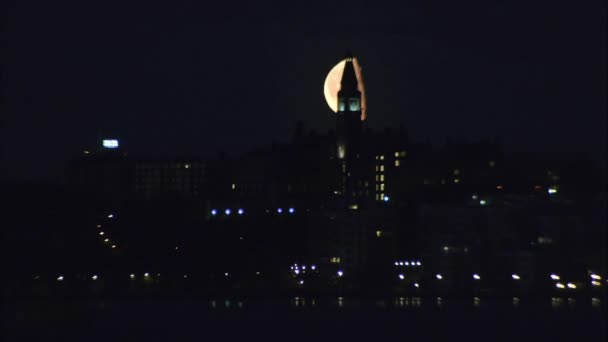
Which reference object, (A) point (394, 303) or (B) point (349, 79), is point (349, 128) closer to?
(B) point (349, 79)

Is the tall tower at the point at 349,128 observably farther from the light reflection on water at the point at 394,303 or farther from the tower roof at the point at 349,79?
the light reflection on water at the point at 394,303

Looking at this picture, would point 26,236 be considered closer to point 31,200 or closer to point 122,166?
point 31,200

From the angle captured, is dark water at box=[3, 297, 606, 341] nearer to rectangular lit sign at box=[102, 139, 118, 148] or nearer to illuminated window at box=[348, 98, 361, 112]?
illuminated window at box=[348, 98, 361, 112]

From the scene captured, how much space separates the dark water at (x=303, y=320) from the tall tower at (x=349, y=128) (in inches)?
1317

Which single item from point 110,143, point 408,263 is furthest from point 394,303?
point 110,143

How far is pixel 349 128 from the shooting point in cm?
6219

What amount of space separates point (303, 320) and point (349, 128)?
1601 inches

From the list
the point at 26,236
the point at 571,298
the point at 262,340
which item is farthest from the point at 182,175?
the point at 262,340

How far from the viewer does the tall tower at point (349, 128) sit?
192 feet

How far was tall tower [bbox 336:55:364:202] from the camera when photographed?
2307 inches

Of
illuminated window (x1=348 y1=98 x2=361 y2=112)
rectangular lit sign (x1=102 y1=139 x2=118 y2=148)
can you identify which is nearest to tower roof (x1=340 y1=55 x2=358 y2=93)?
illuminated window (x1=348 y1=98 x2=361 y2=112)

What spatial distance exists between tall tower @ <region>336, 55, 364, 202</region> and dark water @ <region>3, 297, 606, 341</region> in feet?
110

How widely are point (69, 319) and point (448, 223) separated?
12878mm

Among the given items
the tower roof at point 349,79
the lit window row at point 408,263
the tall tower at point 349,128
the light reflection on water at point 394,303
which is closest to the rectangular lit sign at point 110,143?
the tall tower at point 349,128
